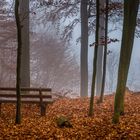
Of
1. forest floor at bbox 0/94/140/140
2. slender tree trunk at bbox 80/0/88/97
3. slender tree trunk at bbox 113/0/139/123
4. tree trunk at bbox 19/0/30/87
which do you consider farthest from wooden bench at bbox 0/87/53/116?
slender tree trunk at bbox 80/0/88/97

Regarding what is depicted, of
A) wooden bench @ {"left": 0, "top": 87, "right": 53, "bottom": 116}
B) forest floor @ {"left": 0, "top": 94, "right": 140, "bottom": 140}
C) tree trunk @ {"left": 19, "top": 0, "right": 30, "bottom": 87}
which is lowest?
forest floor @ {"left": 0, "top": 94, "right": 140, "bottom": 140}

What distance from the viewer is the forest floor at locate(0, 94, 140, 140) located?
31.8ft

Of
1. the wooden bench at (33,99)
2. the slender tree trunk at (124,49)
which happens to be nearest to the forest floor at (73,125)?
the wooden bench at (33,99)

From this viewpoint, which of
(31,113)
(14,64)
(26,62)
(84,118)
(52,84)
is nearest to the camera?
(84,118)

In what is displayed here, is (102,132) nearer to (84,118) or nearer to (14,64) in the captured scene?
(84,118)

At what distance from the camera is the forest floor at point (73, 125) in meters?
9.70

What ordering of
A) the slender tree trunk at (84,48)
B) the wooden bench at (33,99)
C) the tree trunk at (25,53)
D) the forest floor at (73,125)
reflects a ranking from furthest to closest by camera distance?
the slender tree trunk at (84,48) → the tree trunk at (25,53) → the wooden bench at (33,99) → the forest floor at (73,125)

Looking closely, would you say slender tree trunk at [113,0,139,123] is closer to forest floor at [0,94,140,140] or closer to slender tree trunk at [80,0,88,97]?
forest floor at [0,94,140,140]

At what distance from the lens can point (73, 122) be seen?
38.2ft

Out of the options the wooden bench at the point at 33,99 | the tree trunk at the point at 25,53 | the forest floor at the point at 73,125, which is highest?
the tree trunk at the point at 25,53

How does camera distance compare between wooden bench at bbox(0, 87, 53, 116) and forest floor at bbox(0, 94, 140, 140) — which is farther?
wooden bench at bbox(0, 87, 53, 116)

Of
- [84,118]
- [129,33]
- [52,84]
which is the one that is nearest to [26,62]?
[84,118]

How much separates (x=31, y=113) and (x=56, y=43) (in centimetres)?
2390

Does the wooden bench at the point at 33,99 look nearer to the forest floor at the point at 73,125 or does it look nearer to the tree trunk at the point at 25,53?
the forest floor at the point at 73,125
